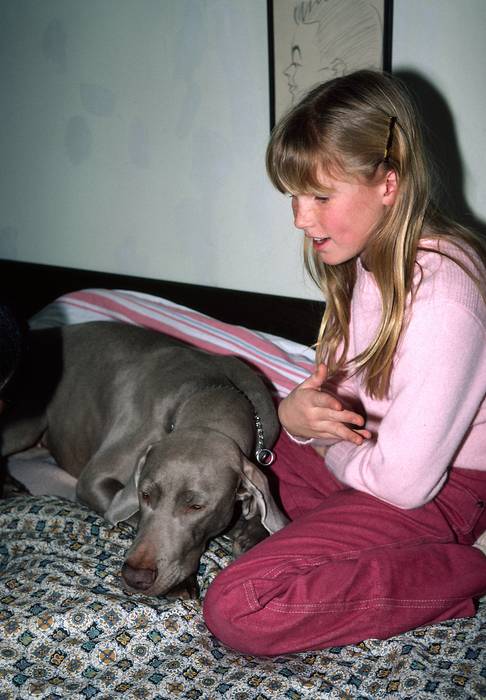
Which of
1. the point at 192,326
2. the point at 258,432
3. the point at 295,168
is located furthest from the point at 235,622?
the point at 192,326

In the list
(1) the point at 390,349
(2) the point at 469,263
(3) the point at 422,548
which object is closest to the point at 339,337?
(1) the point at 390,349

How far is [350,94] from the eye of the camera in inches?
65.2

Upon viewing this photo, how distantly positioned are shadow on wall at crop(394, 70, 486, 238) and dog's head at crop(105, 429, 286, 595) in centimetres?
108

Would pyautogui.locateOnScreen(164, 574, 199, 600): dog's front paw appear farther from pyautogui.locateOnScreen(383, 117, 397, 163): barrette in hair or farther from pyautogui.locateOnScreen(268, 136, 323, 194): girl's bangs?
pyautogui.locateOnScreen(383, 117, 397, 163): barrette in hair

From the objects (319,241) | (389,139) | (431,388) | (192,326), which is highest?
(389,139)

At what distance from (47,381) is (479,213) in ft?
5.30

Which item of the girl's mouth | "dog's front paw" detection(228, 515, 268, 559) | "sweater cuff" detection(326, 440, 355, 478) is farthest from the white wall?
"dog's front paw" detection(228, 515, 268, 559)

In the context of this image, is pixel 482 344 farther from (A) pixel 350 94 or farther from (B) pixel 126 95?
(B) pixel 126 95

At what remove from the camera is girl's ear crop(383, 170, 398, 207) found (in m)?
1.68

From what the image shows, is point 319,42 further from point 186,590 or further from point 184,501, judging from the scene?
point 186,590

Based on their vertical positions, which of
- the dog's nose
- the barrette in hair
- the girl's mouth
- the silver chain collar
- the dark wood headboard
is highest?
the barrette in hair

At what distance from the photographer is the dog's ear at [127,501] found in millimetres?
1901

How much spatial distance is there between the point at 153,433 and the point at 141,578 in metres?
0.54

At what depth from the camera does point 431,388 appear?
1.54 meters
